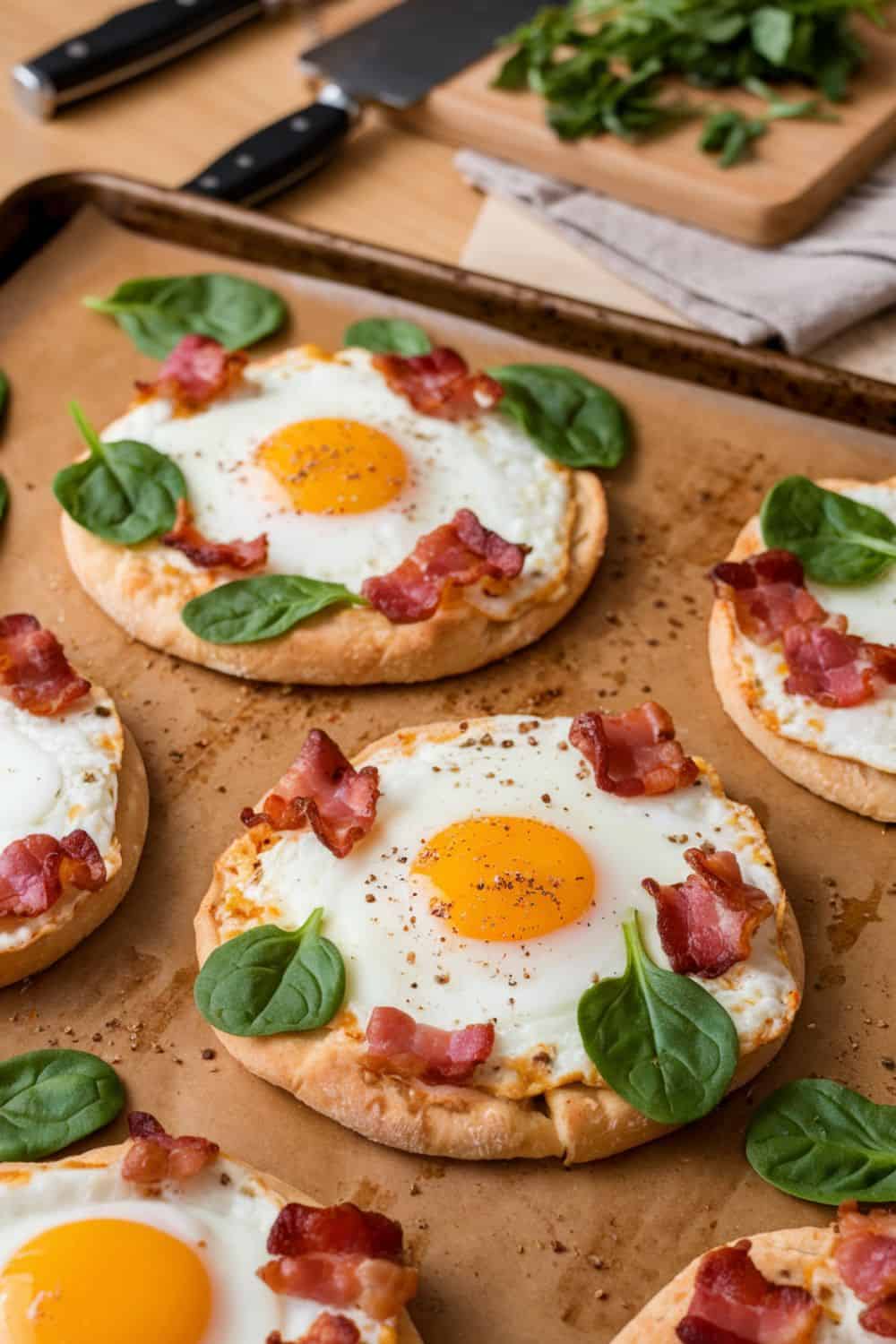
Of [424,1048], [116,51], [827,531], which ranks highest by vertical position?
[116,51]

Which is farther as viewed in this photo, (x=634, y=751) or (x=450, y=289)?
(x=450, y=289)

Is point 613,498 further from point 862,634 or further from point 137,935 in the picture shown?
point 137,935

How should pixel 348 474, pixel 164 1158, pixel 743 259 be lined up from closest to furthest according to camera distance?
pixel 164 1158 < pixel 348 474 < pixel 743 259

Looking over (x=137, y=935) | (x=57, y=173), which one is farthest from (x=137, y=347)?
(x=137, y=935)

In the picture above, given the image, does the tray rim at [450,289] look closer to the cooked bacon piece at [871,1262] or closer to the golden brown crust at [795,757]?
the golden brown crust at [795,757]

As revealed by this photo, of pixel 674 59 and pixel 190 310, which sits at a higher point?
pixel 190 310

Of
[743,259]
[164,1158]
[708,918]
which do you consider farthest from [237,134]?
[164,1158]

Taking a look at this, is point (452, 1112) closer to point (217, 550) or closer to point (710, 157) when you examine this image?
point (217, 550)
